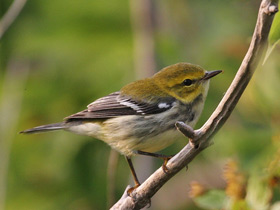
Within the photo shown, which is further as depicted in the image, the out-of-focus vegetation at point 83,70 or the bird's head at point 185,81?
the out-of-focus vegetation at point 83,70

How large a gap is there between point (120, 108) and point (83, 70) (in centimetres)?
136

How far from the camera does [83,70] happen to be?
17.3 feet

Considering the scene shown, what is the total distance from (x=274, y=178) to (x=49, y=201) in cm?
288

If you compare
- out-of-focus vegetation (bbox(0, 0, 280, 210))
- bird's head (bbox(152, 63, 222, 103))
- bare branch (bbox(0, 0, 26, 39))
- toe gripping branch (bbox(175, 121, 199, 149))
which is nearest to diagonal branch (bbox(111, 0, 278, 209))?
toe gripping branch (bbox(175, 121, 199, 149))

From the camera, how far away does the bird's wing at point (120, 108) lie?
3850mm

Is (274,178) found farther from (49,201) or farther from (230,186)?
(49,201)

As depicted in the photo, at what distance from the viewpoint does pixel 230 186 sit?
2.81 m

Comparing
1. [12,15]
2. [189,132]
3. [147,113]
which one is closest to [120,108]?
[147,113]

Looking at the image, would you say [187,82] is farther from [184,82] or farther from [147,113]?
[147,113]

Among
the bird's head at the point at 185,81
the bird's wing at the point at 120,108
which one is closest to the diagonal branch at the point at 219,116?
the bird's wing at the point at 120,108

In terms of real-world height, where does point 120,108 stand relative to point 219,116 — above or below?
above

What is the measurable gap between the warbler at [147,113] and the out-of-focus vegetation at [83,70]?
82 centimetres

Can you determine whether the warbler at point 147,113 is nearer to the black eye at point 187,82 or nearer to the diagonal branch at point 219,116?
the black eye at point 187,82

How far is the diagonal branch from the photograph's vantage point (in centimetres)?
204
